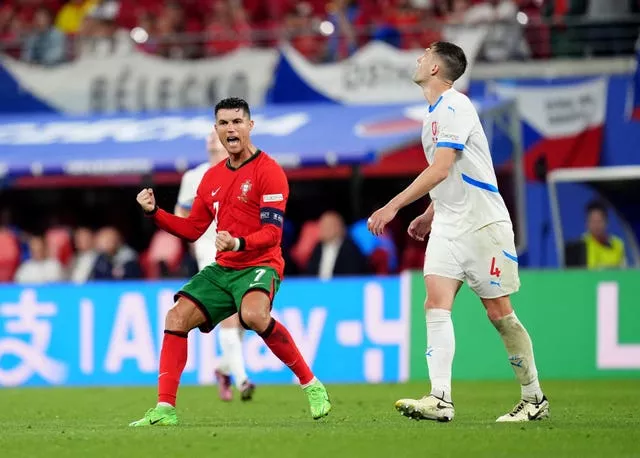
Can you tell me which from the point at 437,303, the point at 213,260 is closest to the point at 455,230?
the point at 437,303

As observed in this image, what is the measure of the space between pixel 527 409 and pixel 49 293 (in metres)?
9.28

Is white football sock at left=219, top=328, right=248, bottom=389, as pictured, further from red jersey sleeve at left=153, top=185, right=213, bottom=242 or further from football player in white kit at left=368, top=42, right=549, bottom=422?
football player in white kit at left=368, top=42, right=549, bottom=422

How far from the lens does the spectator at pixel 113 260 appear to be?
18.8 meters

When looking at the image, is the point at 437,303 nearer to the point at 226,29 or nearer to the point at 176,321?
the point at 176,321

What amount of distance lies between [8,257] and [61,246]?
766mm

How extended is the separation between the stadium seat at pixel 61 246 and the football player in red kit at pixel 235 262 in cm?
1086

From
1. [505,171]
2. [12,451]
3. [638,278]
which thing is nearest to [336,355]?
[638,278]

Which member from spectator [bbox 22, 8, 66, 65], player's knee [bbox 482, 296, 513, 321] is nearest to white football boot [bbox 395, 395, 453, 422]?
player's knee [bbox 482, 296, 513, 321]

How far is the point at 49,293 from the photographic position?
58.0ft

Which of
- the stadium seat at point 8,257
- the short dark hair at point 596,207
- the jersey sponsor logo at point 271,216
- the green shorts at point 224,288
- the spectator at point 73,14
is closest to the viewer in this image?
the jersey sponsor logo at point 271,216

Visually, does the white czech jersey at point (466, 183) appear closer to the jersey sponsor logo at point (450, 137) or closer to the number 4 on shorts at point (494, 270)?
the jersey sponsor logo at point (450, 137)

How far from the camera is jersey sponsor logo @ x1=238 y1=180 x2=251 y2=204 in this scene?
9617 mm

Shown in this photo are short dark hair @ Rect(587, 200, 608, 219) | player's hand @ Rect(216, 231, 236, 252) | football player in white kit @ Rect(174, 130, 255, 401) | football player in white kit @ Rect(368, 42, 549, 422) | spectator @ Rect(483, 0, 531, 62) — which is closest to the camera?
player's hand @ Rect(216, 231, 236, 252)

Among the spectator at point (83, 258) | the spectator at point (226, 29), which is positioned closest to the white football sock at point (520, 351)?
the spectator at point (83, 258)
